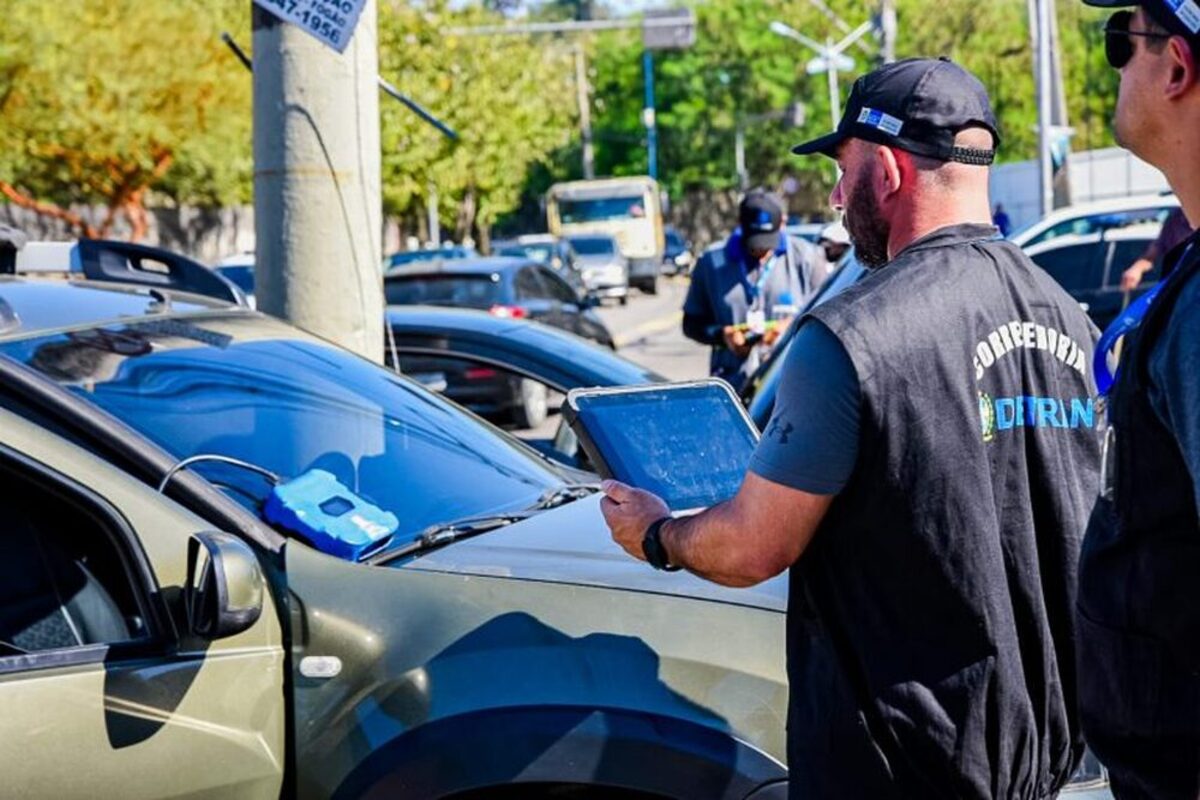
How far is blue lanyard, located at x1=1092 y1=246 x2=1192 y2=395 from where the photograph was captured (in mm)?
1929

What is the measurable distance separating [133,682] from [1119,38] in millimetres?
1800

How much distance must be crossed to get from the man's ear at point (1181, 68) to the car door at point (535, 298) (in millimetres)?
14011

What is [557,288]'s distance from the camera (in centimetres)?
1759

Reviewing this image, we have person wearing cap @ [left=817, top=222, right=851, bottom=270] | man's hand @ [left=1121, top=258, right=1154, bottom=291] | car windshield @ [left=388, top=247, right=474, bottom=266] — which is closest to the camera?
man's hand @ [left=1121, top=258, right=1154, bottom=291]

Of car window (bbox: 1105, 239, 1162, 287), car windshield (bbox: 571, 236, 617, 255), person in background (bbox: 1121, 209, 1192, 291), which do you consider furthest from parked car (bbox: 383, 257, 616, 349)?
car windshield (bbox: 571, 236, 617, 255)

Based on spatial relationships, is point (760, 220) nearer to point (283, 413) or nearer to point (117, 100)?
point (283, 413)

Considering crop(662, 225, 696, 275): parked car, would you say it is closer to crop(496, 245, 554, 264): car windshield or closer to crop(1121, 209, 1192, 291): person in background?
crop(496, 245, 554, 264): car windshield

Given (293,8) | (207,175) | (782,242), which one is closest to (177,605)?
(293,8)

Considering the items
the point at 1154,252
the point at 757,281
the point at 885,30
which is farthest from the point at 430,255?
the point at 757,281

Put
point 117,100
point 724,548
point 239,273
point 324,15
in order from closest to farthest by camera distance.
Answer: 1. point 724,548
2. point 324,15
3. point 239,273
4. point 117,100

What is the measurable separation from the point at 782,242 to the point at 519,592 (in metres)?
5.62

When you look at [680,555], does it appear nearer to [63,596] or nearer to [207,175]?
[63,596]

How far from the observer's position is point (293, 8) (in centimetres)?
507

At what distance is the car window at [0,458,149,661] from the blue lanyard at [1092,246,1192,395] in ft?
5.56
